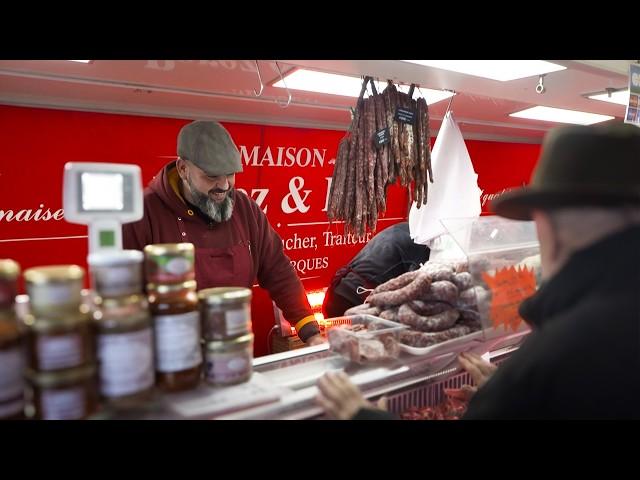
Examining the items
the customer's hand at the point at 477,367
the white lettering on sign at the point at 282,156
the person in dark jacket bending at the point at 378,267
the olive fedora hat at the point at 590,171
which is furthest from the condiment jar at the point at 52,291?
the white lettering on sign at the point at 282,156

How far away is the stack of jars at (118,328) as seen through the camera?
1.15 metres

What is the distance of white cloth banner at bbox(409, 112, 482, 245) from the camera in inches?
146

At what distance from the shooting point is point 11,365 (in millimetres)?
1080

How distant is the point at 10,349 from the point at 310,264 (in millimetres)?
5029

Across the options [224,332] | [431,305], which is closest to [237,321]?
[224,332]

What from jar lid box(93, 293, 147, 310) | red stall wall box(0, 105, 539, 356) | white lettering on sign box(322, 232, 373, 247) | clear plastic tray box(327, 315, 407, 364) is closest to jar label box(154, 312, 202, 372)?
jar lid box(93, 293, 147, 310)

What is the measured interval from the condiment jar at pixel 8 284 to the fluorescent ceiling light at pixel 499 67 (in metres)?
2.12

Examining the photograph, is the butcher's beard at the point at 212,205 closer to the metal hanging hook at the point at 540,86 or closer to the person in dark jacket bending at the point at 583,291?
the person in dark jacket bending at the point at 583,291

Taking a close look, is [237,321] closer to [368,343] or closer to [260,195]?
[368,343]

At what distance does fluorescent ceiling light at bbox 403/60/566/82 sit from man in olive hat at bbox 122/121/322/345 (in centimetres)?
142

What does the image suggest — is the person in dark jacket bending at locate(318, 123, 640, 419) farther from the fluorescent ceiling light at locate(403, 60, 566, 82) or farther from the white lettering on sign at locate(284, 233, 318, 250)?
the white lettering on sign at locate(284, 233, 318, 250)

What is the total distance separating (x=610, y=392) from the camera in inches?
48.4
